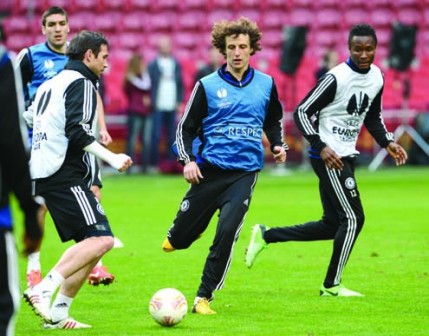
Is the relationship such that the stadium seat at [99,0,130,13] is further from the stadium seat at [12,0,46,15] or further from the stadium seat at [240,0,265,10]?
the stadium seat at [240,0,265,10]

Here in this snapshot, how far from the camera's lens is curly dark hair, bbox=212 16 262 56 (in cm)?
966

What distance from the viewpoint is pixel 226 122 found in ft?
31.4

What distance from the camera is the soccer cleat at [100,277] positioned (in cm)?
1037

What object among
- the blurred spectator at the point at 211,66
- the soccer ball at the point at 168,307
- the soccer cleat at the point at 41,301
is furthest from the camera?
the blurred spectator at the point at 211,66

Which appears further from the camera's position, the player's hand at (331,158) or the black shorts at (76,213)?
the player's hand at (331,158)

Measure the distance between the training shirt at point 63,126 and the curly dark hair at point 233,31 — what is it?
1291 millimetres

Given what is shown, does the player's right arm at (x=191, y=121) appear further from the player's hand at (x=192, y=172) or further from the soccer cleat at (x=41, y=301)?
the soccer cleat at (x=41, y=301)

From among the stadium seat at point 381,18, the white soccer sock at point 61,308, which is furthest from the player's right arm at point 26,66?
the stadium seat at point 381,18

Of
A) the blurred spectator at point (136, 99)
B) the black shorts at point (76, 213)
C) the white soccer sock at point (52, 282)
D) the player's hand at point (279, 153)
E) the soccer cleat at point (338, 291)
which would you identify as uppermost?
the player's hand at point (279, 153)

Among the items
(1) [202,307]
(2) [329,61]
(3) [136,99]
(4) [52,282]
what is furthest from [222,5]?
(4) [52,282]

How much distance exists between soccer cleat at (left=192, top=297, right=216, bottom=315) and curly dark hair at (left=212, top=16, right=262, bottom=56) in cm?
202

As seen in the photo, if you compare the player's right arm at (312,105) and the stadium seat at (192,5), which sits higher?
the player's right arm at (312,105)

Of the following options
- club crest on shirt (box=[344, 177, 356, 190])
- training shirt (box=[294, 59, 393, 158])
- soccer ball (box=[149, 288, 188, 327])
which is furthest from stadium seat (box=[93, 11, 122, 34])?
soccer ball (box=[149, 288, 188, 327])

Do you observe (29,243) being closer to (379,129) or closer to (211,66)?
(379,129)
